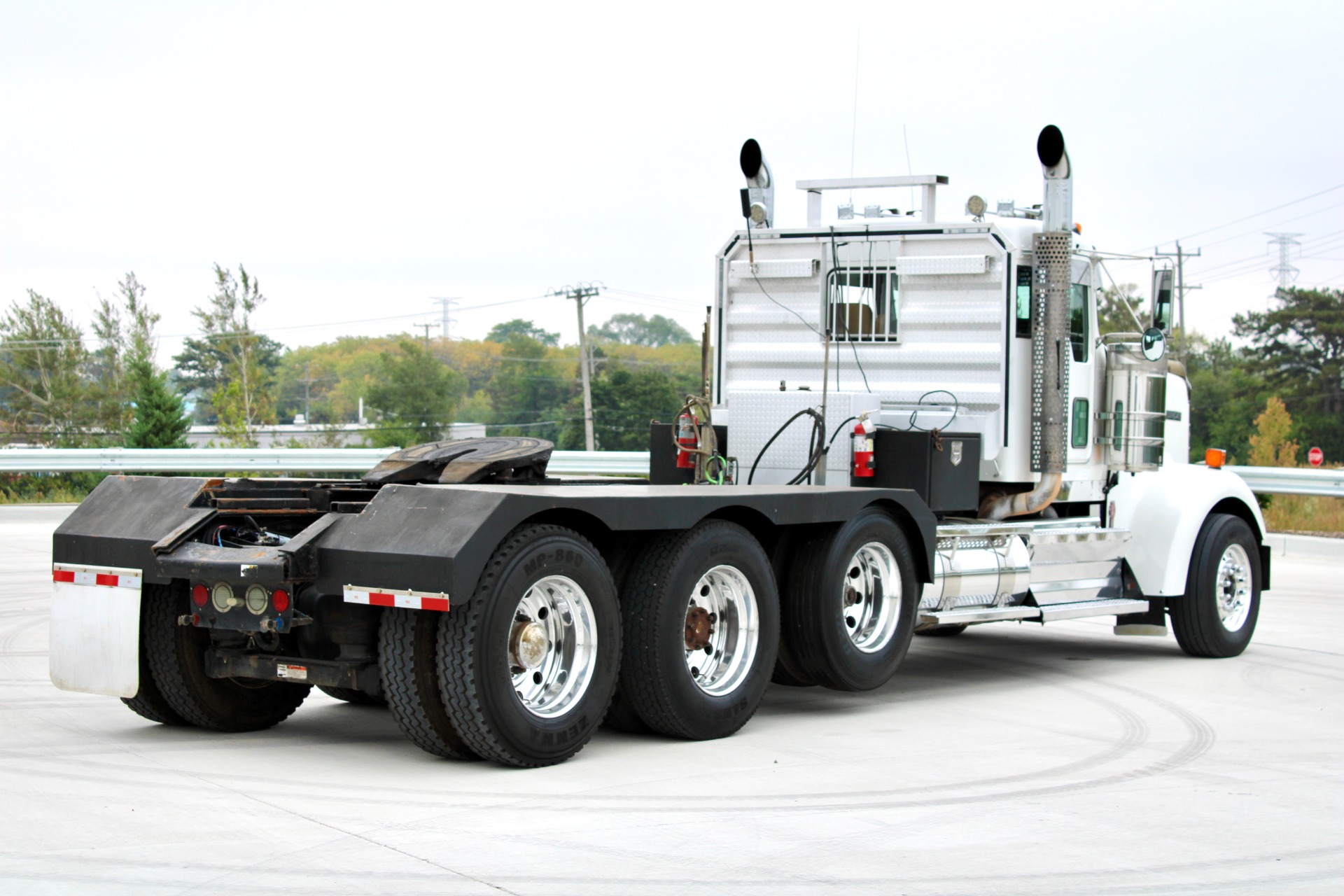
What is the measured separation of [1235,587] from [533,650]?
6.37 metres

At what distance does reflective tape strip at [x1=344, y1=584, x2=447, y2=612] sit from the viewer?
6316mm

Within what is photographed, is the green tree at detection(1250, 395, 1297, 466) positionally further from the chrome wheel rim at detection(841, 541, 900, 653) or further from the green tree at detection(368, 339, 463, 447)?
the green tree at detection(368, 339, 463, 447)

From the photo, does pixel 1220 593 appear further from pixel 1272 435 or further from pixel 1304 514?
pixel 1272 435

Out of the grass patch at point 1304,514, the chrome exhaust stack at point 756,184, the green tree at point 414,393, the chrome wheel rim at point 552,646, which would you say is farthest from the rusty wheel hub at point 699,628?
the green tree at point 414,393

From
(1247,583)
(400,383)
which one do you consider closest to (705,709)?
(1247,583)

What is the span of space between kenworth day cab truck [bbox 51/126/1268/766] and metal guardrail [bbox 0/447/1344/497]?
9.12 m

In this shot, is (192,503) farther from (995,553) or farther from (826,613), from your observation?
(995,553)

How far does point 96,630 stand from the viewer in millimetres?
7305

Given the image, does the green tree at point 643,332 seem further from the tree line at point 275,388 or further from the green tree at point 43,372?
the green tree at point 43,372

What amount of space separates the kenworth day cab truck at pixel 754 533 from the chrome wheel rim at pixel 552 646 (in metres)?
0.01

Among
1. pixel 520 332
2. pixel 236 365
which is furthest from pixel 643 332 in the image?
pixel 236 365

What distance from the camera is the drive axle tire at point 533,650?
6.50m

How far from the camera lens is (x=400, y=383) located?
267ft

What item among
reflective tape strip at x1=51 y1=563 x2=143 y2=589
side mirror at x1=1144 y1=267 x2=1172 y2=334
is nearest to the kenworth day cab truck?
reflective tape strip at x1=51 y1=563 x2=143 y2=589
